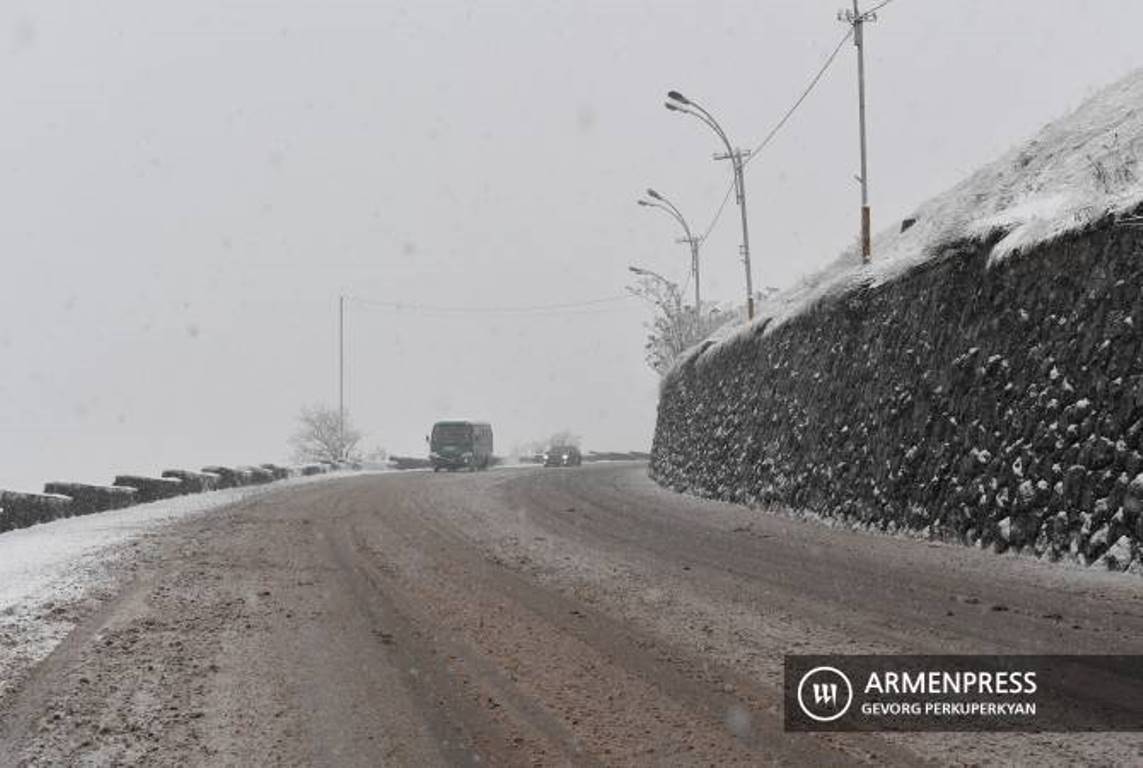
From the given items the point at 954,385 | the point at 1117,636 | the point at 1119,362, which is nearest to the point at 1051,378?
the point at 1119,362

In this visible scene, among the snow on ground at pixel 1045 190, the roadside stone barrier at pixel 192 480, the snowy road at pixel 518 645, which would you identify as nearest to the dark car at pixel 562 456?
the roadside stone barrier at pixel 192 480

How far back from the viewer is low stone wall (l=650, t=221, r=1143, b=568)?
9.37 metres

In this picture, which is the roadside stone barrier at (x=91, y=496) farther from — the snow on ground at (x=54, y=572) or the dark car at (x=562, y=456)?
the dark car at (x=562, y=456)

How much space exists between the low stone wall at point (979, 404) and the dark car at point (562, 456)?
134ft

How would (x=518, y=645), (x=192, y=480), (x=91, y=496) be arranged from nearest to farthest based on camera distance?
(x=518, y=645) < (x=91, y=496) < (x=192, y=480)

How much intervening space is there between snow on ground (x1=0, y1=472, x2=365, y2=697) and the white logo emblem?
447 centimetres

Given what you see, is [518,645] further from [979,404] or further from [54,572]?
[979,404]

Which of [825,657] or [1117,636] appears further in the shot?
[1117,636]

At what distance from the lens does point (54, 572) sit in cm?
972

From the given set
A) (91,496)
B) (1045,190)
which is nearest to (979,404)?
(1045,190)

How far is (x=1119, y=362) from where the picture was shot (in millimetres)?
9438

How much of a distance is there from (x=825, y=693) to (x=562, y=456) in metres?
56.1

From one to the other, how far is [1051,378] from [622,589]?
5.84 meters

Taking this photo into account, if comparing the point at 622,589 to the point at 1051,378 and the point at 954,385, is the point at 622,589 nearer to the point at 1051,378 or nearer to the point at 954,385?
the point at 1051,378
